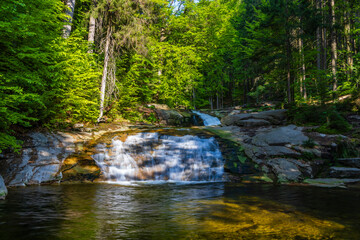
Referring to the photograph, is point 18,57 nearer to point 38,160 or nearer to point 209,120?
point 38,160

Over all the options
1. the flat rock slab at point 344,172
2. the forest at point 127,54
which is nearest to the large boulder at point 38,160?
the forest at point 127,54

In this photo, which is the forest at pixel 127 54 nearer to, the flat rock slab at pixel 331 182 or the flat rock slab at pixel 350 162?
the flat rock slab at pixel 350 162

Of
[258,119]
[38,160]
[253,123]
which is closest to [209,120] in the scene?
[258,119]

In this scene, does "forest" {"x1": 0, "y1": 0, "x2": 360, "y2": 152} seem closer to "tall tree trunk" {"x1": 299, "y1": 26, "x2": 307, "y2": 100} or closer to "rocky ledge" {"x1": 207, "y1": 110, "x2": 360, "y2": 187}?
"tall tree trunk" {"x1": 299, "y1": 26, "x2": 307, "y2": 100}

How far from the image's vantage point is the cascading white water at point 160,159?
973cm

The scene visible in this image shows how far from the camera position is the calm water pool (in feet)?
13.2

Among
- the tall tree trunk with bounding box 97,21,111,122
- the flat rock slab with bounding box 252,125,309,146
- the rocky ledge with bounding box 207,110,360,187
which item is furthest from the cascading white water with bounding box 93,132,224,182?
the tall tree trunk with bounding box 97,21,111,122

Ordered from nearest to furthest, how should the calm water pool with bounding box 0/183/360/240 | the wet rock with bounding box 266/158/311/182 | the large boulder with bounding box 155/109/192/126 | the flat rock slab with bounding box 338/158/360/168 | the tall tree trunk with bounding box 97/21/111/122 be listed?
1. the calm water pool with bounding box 0/183/360/240
2. the wet rock with bounding box 266/158/311/182
3. the flat rock slab with bounding box 338/158/360/168
4. the tall tree trunk with bounding box 97/21/111/122
5. the large boulder with bounding box 155/109/192/126

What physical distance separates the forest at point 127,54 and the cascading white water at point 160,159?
283cm

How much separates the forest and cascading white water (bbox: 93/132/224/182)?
2828 millimetres

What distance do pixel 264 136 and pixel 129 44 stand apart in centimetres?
909

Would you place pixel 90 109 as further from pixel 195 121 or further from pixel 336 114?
pixel 336 114

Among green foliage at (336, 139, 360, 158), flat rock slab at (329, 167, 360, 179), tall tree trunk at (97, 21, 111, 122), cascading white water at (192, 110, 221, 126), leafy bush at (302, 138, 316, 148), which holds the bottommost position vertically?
flat rock slab at (329, 167, 360, 179)

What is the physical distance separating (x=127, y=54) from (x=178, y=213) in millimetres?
13104
